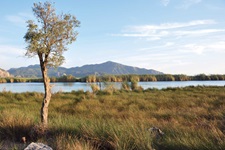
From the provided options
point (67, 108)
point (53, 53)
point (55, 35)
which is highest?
point (55, 35)

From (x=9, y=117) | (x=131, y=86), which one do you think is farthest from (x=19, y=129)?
(x=131, y=86)

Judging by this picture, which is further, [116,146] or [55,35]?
[55,35]

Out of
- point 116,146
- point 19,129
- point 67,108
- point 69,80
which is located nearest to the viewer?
point 116,146

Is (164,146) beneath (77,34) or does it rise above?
beneath

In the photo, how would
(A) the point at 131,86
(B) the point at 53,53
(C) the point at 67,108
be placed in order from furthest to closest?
(A) the point at 131,86 → (C) the point at 67,108 → (B) the point at 53,53

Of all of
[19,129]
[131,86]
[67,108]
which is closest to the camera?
[19,129]

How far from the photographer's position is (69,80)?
6912 cm

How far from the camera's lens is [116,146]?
4.84 m

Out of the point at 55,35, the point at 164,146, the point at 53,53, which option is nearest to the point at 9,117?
the point at 53,53

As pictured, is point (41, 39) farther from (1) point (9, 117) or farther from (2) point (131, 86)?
(2) point (131, 86)

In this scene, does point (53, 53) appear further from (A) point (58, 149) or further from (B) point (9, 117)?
(A) point (58, 149)

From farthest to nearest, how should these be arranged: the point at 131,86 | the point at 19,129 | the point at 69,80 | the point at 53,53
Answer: the point at 69,80, the point at 131,86, the point at 53,53, the point at 19,129

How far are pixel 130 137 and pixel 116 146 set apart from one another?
0.41 m

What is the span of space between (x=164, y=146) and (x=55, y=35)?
4.23 m
